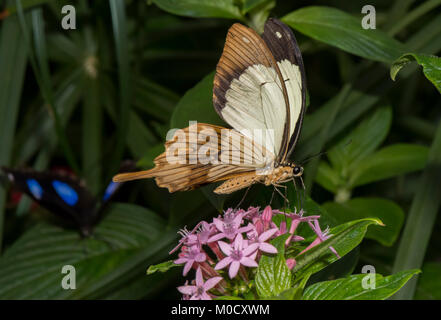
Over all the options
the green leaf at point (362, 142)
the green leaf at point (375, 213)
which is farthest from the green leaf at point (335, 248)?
the green leaf at point (362, 142)

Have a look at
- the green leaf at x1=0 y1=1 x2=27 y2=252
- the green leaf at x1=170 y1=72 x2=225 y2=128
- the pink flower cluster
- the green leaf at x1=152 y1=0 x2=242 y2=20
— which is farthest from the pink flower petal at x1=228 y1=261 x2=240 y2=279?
the green leaf at x1=0 y1=1 x2=27 y2=252

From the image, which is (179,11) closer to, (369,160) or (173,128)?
(173,128)

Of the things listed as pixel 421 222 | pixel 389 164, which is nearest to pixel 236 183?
pixel 421 222

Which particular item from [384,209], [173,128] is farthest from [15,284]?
[384,209]

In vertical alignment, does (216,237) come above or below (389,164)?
below

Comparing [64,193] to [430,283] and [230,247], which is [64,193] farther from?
[430,283]
